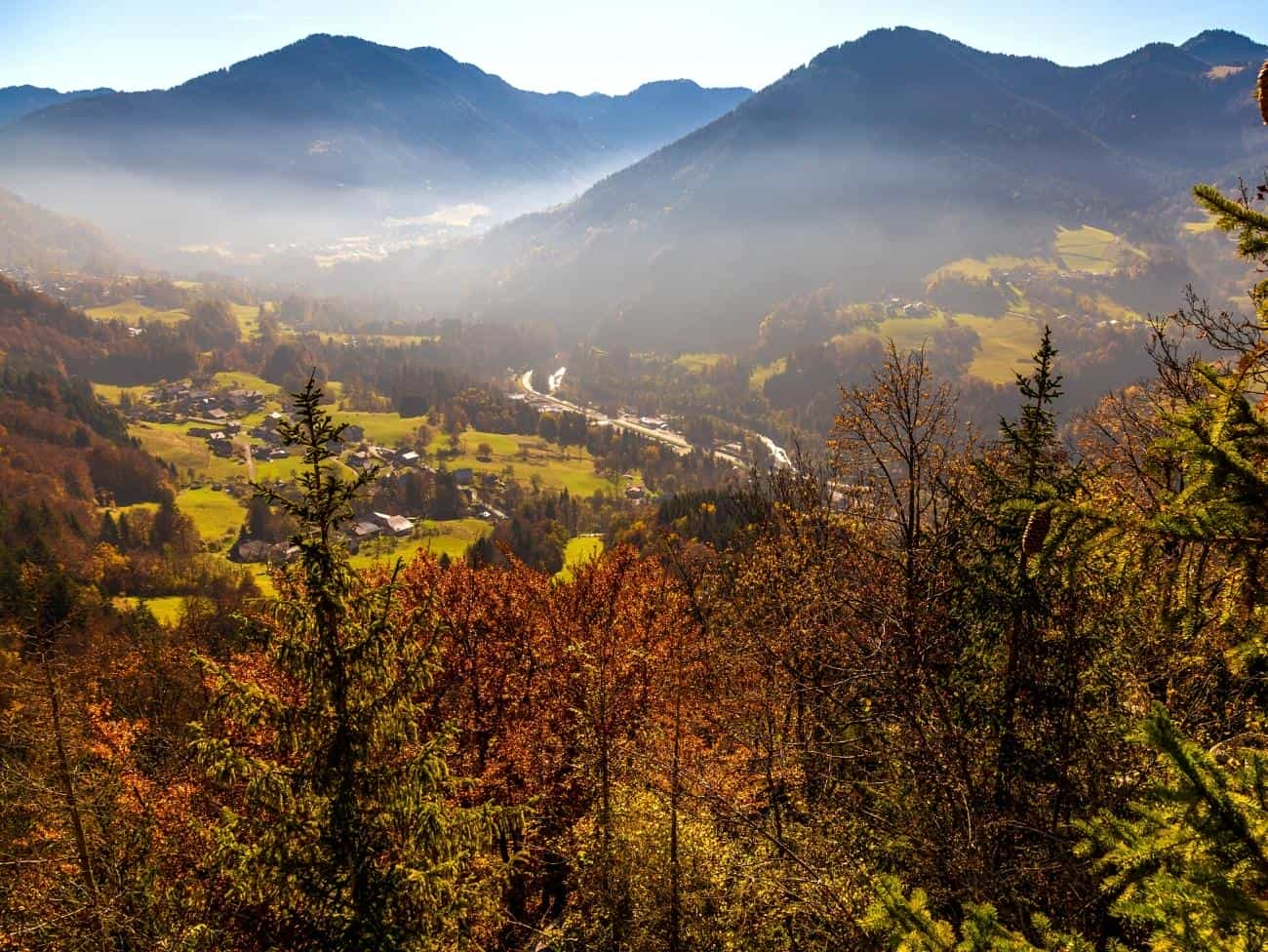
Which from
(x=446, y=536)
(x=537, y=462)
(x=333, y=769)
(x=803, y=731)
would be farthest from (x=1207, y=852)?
(x=537, y=462)

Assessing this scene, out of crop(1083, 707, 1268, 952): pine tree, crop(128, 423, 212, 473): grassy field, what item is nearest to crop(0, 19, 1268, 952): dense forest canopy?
crop(1083, 707, 1268, 952): pine tree

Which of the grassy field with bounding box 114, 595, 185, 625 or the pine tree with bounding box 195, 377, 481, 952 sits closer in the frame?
the pine tree with bounding box 195, 377, 481, 952

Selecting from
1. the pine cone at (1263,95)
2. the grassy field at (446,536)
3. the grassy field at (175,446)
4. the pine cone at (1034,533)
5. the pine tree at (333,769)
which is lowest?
the grassy field at (446,536)

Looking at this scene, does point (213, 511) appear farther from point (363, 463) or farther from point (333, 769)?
point (333, 769)

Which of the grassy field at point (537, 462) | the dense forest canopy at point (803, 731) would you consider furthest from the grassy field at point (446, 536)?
the dense forest canopy at point (803, 731)

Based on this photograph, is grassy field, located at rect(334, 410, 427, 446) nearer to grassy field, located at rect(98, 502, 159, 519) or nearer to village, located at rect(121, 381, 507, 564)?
village, located at rect(121, 381, 507, 564)

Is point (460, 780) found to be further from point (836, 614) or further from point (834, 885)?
point (836, 614)

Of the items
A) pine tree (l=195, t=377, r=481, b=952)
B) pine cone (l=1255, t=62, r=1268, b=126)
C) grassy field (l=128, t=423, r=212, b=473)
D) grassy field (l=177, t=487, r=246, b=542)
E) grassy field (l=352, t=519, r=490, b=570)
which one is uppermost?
pine cone (l=1255, t=62, r=1268, b=126)

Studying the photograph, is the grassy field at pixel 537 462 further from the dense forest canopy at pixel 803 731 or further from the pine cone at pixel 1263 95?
the pine cone at pixel 1263 95
